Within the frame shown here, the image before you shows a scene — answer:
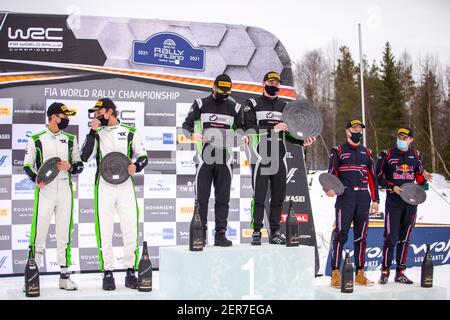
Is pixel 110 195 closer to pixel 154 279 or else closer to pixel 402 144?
pixel 154 279

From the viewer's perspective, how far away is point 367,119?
97.1ft

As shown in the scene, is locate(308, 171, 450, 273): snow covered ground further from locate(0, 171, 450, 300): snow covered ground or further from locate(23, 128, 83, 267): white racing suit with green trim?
locate(23, 128, 83, 267): white racing suit with green trim

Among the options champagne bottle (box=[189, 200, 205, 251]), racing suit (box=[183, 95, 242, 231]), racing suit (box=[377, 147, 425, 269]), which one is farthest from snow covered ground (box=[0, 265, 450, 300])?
racing suit (box=[183, 95, 242, 231])

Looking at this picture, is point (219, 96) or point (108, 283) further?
point (219, 96)

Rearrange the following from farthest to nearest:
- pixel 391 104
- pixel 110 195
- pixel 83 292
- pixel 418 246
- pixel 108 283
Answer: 1. pixel 391 104
2. pixel 418 246
3. pixel 110 195
4. pixel 108 283
5. pixel 83 292

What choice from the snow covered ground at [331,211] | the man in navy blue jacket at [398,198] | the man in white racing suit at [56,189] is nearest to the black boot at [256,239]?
the man in navy blue jacket at [398,198]

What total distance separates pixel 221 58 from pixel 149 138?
4.37 feet

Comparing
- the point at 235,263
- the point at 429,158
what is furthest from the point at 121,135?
the point at 429,158

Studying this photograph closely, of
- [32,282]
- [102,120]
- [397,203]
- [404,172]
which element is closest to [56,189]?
[102,120]

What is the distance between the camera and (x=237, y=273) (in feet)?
16.1

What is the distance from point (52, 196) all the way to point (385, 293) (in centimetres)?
310

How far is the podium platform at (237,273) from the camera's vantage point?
189 inches
